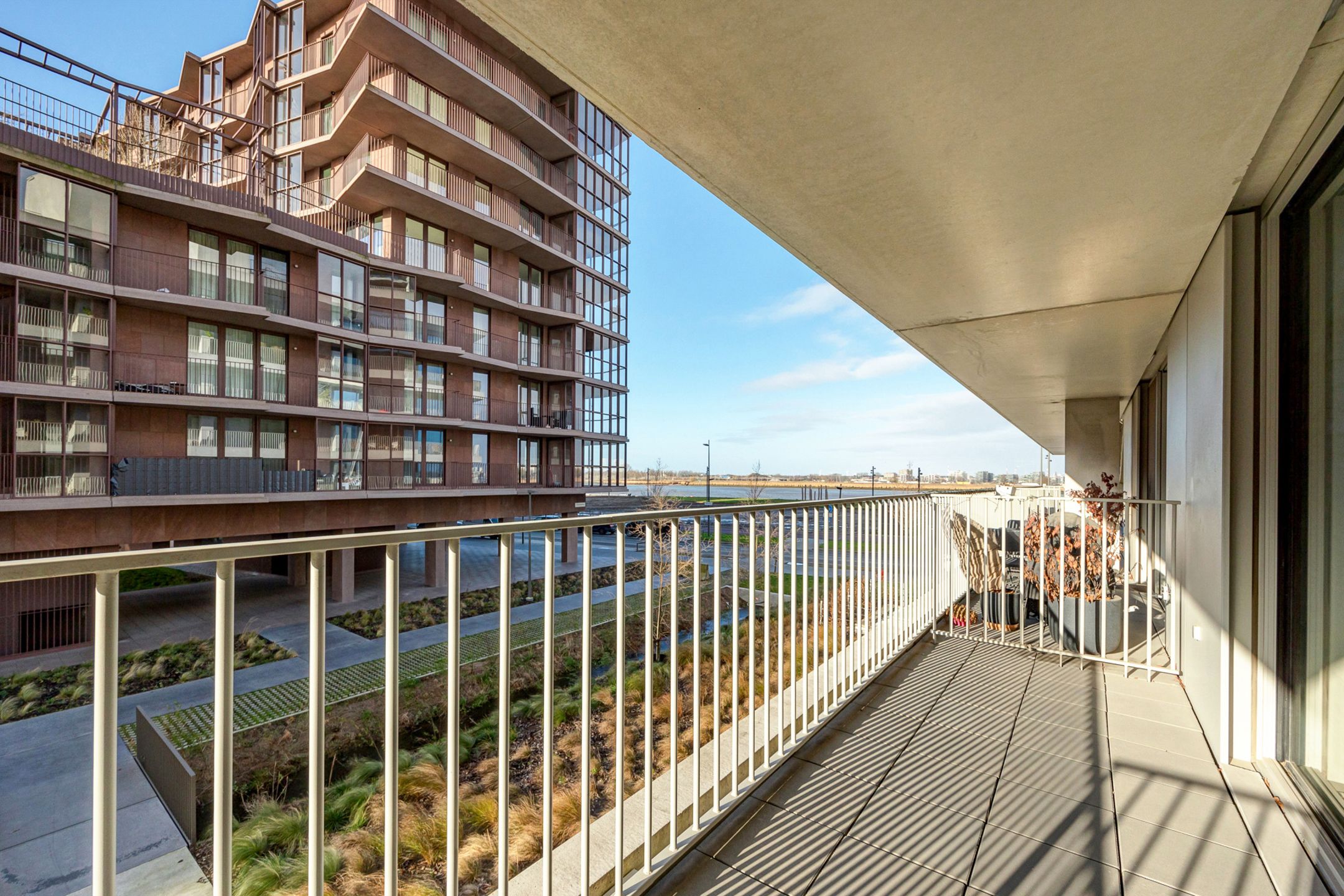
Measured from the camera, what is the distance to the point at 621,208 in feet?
66.8

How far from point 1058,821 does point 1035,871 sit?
34 centimetres

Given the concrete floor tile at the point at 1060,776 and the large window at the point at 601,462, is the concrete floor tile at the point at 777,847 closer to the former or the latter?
the concrete floor tile at the point at 1060,776

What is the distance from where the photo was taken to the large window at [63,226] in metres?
9.02

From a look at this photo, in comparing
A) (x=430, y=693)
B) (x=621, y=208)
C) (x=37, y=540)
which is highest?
(x=621, y=208)

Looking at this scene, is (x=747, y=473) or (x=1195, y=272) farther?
(x=747, y=473)

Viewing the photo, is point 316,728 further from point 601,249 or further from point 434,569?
point 601,249

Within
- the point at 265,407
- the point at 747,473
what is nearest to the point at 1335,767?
the point at 265,407

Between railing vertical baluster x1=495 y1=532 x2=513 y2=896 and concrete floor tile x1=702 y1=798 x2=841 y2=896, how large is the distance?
812 millimetres

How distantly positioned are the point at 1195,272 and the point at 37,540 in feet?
47.9

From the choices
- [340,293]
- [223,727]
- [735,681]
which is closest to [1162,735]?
[735,681]

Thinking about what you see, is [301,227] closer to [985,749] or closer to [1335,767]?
[985,749]

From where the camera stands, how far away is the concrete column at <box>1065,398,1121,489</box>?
7.54 m

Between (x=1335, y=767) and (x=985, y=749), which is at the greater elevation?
(x=1335, y=767)

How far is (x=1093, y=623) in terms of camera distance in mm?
3674
